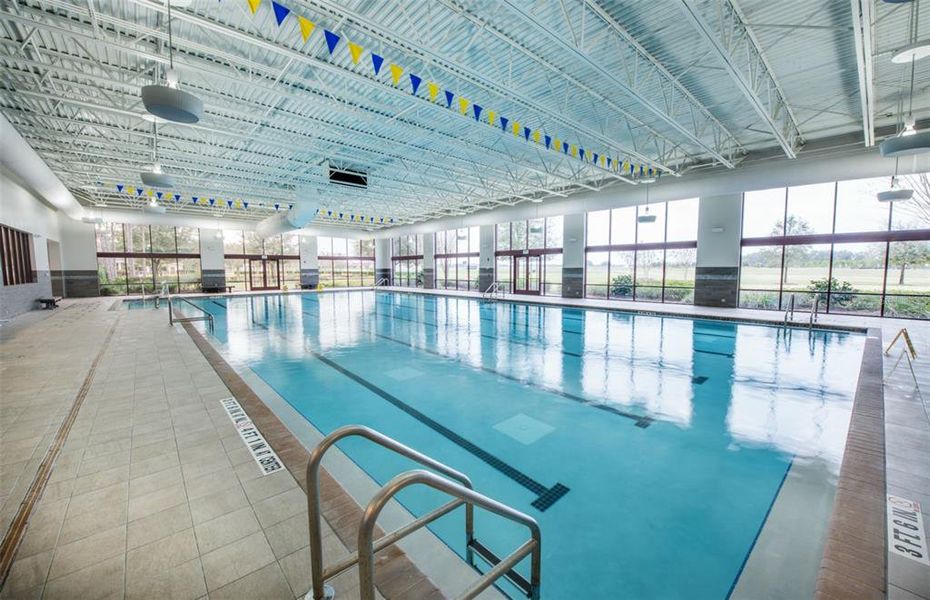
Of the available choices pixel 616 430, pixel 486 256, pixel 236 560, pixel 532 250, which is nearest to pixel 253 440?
pixel 236 560

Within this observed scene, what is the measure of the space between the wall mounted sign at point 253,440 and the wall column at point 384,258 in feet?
68.2

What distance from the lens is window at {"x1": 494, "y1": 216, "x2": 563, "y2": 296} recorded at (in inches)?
609

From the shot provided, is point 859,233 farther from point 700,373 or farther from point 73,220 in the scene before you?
point 73,220

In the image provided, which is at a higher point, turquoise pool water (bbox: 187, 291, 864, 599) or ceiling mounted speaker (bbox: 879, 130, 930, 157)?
ceiling mounted speaker (bbox: 879, 130, 930, 157)

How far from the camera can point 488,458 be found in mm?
3098

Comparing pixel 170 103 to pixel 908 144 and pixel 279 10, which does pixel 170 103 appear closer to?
pixel 279 10

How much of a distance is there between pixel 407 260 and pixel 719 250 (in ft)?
54.5

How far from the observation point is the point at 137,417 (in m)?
3.19

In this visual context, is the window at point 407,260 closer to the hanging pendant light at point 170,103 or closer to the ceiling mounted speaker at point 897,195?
the ceiling mounted speaker at point 897,195

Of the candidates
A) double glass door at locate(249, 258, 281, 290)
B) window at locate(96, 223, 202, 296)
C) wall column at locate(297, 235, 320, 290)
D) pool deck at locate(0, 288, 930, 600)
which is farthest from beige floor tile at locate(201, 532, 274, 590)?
wall column at locate(297, 235, 320, 290)

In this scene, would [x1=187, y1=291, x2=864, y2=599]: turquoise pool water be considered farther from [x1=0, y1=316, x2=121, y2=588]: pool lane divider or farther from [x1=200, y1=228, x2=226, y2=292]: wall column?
[x1=200, y1=228, x2=226, y2=292]: wall column

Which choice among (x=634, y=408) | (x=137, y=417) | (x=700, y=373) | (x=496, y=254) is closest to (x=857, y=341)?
(x=700, y=373)

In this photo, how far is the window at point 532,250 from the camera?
15.5 meters

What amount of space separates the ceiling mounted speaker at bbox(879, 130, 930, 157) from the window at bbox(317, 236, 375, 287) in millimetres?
22526
